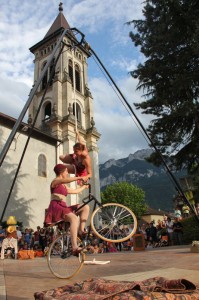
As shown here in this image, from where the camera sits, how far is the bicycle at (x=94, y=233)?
5828 mm

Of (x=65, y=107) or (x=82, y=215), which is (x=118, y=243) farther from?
(x=65, y=107)

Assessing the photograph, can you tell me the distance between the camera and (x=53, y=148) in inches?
1276

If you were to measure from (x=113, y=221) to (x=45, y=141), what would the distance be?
26.3 meters

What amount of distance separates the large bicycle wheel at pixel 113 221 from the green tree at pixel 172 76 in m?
10.3

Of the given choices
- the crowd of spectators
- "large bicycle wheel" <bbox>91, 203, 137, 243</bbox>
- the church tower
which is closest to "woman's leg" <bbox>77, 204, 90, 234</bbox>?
"large bicycle wheel" <bbox>91, 203, 137, 243</bbox>

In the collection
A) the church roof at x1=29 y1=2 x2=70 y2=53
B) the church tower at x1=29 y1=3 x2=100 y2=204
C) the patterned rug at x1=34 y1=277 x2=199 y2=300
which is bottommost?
the patterned rug at x1=34 y1=277 x2=199 y2=300

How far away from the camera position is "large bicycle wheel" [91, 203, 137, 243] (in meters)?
6.10

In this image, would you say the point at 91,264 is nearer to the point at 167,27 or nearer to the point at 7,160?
the point at 167,27

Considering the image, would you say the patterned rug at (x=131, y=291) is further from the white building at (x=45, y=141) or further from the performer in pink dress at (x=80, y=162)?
the white building at (x=45, y=141)

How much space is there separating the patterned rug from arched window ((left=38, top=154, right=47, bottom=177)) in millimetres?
27420

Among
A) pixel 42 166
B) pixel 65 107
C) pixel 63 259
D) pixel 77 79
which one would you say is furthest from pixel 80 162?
pixel 77 79

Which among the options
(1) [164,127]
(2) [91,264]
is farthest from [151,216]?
(2) [91,264]

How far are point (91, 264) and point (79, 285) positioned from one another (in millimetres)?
4910

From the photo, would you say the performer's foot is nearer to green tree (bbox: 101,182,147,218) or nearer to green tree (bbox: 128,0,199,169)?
green tree (bbox: 128,0,199,169)
